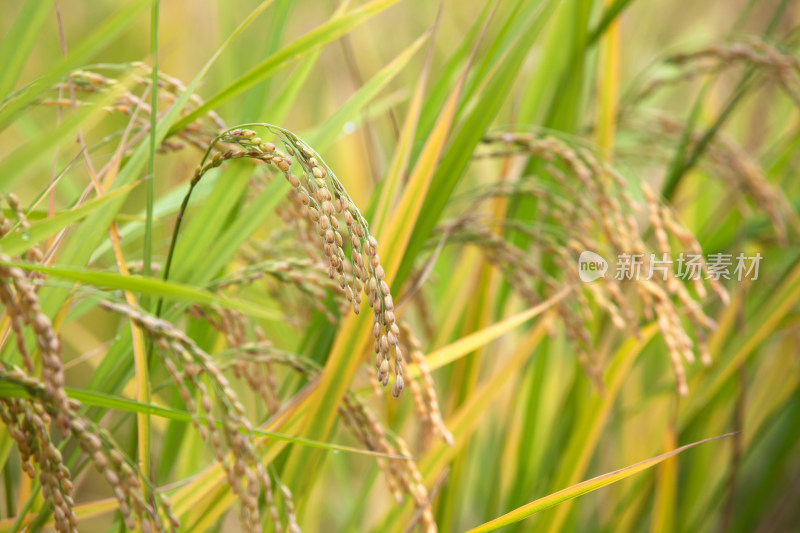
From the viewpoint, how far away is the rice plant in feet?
1.57

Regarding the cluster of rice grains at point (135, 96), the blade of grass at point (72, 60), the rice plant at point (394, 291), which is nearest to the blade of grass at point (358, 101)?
the rice plant at point (394, 291)

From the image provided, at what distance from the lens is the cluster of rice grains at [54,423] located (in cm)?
37

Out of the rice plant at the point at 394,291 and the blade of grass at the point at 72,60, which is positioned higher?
the blade of grass at the point at 72,60

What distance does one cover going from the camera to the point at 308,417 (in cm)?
68

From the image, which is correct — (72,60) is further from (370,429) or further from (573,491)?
(573,491)

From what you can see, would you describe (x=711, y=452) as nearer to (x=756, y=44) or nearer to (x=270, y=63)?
(x=756, y=44)

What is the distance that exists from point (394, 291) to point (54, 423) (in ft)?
1.31

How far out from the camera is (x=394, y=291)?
2.43ft

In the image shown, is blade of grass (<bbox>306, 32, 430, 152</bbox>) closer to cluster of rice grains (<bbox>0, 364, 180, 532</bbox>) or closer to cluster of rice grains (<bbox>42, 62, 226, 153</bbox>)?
cluster of rice grains (<bbox>42, 62, 226, 153</bbox>)

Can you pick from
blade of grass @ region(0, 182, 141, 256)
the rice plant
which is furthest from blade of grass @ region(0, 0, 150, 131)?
blade of grass @ region(0, 182, 141, 256)

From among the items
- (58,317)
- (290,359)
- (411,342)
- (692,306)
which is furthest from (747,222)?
(58,317)

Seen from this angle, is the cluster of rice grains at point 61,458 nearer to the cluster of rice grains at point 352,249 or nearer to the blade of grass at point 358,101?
the cluster of rice grains at point 352,249

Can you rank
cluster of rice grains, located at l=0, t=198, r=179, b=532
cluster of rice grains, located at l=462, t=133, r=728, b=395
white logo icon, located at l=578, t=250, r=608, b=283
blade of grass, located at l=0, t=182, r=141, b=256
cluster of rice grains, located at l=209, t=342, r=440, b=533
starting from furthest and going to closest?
white logo icon, located at l=578, t=250, r=608, b=283
cluster of rice grains, located at l=462, t=133, r=728, b=395
cluster of rice grains, located at l=209, t=342, r=440, b=533
blade of grass, located at l=0, t=182, r=141, b=256
cluster of rice grains, located at l=0, t=198, r=179, b=532

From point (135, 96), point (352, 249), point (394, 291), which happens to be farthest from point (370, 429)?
point (135, 96)
